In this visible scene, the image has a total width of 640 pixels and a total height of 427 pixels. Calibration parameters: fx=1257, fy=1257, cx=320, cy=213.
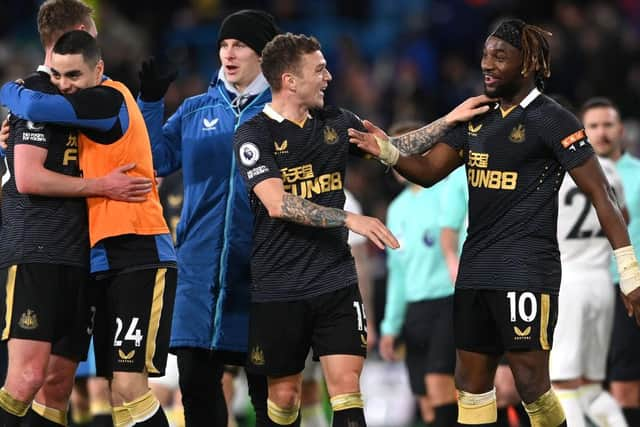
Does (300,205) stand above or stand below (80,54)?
below

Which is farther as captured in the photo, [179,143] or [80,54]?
[179,143]

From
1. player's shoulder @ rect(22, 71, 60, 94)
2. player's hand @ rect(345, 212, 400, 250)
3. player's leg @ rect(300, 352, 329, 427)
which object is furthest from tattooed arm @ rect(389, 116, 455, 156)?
player's leg @ rect(300, 352, 329, 427)

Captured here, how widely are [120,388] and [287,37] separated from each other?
2046 millimetres

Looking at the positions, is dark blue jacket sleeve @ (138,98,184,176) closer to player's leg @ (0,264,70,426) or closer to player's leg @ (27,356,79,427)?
player's leg @ (0,264,70,426)

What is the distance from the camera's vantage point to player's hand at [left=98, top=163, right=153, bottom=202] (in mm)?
6570

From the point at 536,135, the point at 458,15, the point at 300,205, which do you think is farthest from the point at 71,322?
the point at 458,15

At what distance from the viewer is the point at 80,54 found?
6.52m

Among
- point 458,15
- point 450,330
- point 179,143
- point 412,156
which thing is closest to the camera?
point 412,156

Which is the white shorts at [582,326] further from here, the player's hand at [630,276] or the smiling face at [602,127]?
the player's hand at [630,276]

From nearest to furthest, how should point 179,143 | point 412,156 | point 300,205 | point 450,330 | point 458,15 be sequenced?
1. point 300,205
2. point 412,156
3. point 179,143
4. point 450,330
5. point 458,15

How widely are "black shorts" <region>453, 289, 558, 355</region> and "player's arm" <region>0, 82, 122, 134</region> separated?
2110mm

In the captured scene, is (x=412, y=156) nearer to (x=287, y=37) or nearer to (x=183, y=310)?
(x=287, y=37)

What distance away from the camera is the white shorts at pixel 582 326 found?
862cm

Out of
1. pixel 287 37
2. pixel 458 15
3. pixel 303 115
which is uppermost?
pixel 458 15
